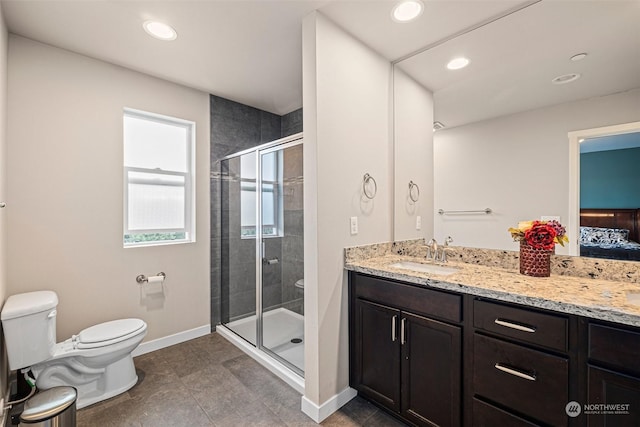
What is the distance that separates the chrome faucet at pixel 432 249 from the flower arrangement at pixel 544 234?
57 cm

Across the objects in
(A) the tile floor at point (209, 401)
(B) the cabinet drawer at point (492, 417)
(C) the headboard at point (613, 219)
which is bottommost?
(A) the tile floor at point (209, 401)

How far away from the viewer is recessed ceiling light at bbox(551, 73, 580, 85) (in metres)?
1.58

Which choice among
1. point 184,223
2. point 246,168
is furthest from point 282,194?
point 184,223

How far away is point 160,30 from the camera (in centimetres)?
195

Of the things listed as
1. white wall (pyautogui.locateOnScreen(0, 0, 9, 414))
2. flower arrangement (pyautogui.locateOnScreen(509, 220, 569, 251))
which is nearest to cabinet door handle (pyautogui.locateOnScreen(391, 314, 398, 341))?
flower arrangement (pyautogui.locateOnScreen(509, 220, 569, 251))

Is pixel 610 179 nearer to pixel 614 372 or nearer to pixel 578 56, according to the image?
pixel 578 56

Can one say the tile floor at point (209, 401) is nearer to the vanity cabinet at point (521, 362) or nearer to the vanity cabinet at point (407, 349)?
the vanity cabinet at point (407, 349)

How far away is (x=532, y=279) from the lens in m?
1.47

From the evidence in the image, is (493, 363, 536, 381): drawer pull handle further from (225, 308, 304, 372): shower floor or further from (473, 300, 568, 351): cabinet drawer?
(225, 308, 304, 372): shower floor

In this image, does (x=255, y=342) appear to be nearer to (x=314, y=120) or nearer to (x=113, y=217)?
(x=113, y=217)

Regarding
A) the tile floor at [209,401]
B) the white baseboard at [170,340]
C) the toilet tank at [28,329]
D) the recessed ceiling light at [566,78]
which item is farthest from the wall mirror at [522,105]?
the toilet tank at [28,329]

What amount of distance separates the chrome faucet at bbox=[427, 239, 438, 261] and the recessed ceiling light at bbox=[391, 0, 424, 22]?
148 centimetres

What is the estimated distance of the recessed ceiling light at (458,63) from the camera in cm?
200

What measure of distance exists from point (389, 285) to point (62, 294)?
244 centimetres
